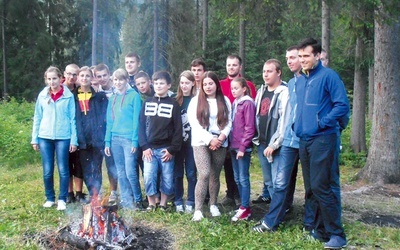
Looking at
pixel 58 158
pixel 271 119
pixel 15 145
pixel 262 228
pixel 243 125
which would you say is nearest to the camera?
pixel 262 228

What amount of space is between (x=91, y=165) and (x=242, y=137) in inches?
90.8

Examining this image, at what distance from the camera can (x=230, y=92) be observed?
5.79 m

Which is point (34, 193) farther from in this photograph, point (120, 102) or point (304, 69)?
point (304, 69)

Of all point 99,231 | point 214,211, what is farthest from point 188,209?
point 99,231

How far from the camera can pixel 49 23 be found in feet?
77.3

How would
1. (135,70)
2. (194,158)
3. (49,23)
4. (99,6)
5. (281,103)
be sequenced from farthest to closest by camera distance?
(49,23)
(99,6)
(135,70)
(194,158)
(281,103)

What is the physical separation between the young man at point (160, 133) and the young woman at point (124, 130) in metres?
0.19

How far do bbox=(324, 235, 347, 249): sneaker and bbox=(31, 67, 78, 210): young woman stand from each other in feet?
11.4

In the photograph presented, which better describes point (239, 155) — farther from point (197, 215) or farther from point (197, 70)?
point (197, 70)

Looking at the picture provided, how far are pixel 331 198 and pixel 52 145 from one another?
12.3 feet

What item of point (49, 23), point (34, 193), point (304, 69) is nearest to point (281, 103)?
point (304, 69)

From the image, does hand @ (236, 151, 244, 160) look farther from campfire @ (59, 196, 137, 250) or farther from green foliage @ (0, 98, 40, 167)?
green foliage @ (0, 98, 40, 167)

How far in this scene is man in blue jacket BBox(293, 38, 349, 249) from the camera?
418cm

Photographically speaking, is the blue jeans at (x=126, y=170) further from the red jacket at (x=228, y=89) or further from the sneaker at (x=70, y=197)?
the red jacket at (x=228, y=89)
